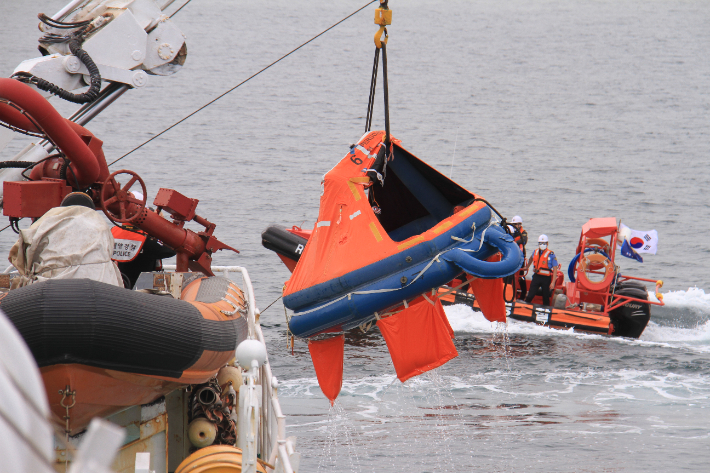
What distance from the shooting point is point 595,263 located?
17.1m

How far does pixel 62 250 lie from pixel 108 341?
1103 millimetres

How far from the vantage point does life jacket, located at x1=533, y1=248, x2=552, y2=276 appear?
1771cm

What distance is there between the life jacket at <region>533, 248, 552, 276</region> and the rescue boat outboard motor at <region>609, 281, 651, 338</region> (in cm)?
170

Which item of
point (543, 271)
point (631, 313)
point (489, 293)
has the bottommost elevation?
point (631, 313)

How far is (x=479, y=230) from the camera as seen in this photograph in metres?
6.25

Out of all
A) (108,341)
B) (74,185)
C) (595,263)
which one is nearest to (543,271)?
(595,263)

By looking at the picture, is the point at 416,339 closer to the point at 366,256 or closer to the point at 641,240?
the point at 366,256

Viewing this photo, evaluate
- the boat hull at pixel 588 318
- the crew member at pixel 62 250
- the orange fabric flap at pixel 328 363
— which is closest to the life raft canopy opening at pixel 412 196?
the orange fabric flap at pixel 328 363

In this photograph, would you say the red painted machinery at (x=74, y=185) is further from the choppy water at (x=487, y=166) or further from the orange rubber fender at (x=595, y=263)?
the orange rubber fender at (x=595, y=263)

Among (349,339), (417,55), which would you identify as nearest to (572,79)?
(417,55)

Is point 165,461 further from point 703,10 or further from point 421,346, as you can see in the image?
point 703,10

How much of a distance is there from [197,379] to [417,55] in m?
64.7

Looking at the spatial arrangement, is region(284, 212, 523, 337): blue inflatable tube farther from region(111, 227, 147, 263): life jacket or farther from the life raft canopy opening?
region(111, 227, 147, 263): life jacket

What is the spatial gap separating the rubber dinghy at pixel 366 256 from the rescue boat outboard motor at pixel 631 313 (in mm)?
12241
